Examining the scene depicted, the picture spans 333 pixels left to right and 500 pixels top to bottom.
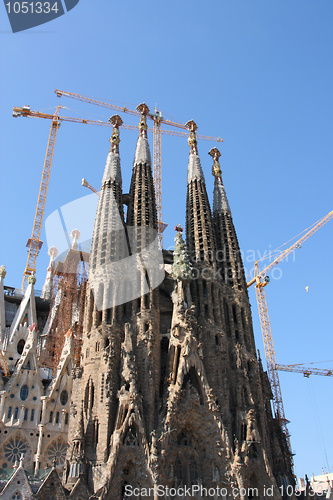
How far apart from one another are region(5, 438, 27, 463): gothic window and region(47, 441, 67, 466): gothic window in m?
2.33

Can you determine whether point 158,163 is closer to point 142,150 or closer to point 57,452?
point 142,150

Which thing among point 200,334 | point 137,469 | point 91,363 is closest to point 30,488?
point 137,469

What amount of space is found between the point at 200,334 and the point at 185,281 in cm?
585

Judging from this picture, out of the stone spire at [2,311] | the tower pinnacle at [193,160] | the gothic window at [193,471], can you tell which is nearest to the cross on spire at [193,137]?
the tower pinnacle at [193,160]

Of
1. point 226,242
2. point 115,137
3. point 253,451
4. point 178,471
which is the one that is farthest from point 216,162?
point 178,471

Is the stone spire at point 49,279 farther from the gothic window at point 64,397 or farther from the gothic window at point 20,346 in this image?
the gothic window at point 64,397

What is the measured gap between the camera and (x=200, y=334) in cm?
4416

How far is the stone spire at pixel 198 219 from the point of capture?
51.8 metres

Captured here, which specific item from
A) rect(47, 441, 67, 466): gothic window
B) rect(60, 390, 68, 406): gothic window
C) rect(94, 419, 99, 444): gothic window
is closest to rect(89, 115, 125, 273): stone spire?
rect(60, 390, 68, 406): gothic window

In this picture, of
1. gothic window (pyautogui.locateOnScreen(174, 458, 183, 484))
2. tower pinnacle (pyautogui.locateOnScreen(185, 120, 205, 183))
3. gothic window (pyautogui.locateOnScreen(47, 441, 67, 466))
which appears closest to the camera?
gothic window (pyautogui.locateOnScreen(174, 458, 183, 484))

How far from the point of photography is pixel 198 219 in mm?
54531

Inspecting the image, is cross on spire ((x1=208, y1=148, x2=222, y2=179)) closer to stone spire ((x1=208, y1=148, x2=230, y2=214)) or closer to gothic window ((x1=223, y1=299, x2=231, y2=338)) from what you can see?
stone spire ((x1=208, y1=148, x2=230, y2=214))

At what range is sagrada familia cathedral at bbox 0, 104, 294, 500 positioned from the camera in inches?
1387

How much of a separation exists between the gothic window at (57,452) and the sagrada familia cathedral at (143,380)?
9 cm
